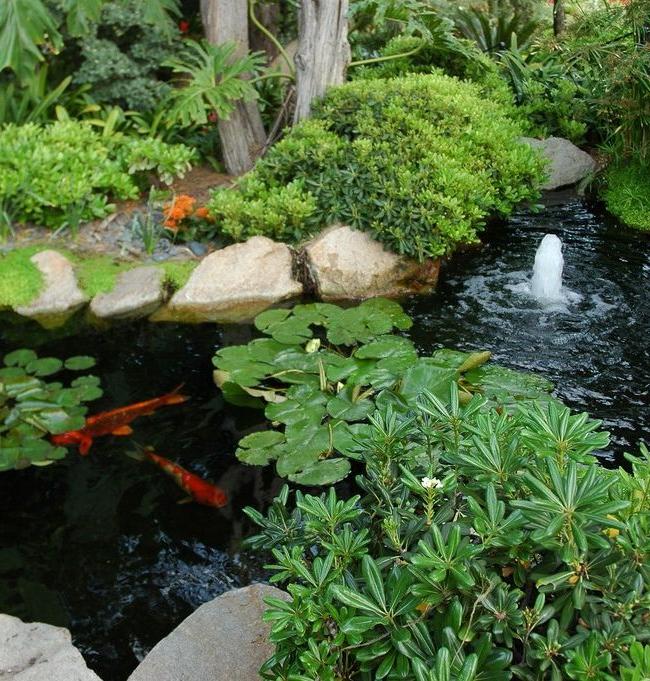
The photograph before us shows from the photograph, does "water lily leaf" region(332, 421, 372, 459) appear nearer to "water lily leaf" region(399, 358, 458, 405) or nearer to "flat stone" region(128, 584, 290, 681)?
"water lily leaf" region(399, 358, 458, 405)

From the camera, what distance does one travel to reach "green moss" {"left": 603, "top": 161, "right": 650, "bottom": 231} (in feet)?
24.4

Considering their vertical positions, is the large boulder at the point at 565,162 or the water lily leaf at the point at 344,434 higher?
the large boulder at the point at 565,162

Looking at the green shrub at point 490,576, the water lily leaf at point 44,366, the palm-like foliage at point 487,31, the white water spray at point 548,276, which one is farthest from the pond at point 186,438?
the palm-like foliage at point 487,31

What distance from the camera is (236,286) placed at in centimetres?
626

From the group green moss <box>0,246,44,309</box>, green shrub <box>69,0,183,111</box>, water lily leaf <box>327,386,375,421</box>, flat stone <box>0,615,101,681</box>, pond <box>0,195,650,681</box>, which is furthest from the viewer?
green shrub <box>69,0,183,111</box>

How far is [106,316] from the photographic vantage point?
20.1 ft

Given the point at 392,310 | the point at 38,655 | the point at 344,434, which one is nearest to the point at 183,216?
the point at 392,310

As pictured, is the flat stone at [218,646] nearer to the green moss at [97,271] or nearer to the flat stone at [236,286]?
the flat stone at [236,286]

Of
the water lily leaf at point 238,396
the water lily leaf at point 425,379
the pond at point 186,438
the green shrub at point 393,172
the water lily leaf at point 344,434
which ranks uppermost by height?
the green shrub at point 393,172

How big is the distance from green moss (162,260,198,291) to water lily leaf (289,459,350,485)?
2.94 meters

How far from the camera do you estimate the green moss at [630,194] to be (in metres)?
7.45

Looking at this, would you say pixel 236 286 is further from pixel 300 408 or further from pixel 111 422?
pixel 300 408

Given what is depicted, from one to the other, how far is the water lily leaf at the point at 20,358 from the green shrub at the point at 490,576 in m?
3.85

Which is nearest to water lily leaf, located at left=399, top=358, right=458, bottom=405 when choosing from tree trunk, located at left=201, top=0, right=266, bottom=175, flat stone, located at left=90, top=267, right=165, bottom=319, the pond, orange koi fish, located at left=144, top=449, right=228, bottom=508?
the pond
